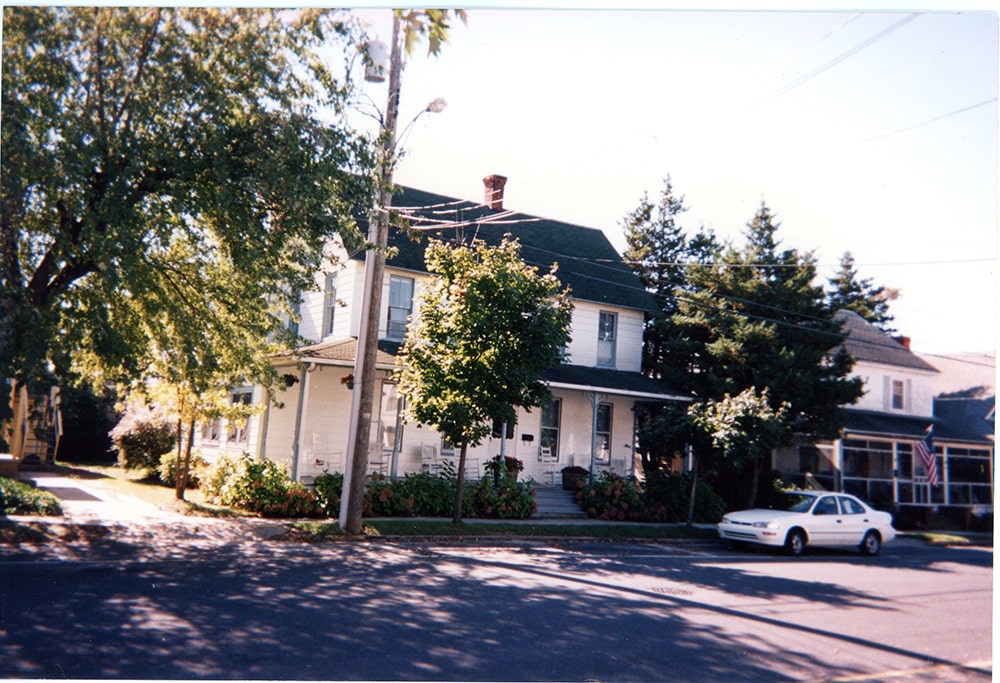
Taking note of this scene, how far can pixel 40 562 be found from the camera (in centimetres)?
1083

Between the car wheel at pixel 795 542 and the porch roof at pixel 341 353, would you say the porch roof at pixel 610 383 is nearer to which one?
the porch roof at pixel 341 353

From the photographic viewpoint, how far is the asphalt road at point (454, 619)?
22.6 ft

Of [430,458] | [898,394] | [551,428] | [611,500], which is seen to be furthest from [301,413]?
[898,394]

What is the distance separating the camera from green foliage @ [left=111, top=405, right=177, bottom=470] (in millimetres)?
25359

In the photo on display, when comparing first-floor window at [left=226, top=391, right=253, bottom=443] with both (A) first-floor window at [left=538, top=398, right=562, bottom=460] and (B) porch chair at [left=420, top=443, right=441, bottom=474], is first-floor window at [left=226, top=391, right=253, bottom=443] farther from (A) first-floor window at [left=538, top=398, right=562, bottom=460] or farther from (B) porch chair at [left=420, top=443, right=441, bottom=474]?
(A) first-floor window at [left=538, top=398, right=562, bottom=460]

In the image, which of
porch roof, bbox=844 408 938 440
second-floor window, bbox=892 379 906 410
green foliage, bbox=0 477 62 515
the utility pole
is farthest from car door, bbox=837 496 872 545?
green foliage, bbox=0 477 62 515

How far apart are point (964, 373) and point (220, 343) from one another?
33018 millimetres

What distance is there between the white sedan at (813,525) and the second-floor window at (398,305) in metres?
10.4

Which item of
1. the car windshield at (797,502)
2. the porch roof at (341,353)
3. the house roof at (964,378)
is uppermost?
the house roof at (964,378)

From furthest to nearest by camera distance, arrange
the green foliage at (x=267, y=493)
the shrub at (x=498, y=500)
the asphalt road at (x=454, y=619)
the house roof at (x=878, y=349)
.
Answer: the house roof at (x=878, y=349)
the shrub at (x=498, y=500)
the green foliage at (x=267, y=493)
the asphalt road at (x=454, y=619)

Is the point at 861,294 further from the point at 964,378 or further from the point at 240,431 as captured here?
the point at 240,431

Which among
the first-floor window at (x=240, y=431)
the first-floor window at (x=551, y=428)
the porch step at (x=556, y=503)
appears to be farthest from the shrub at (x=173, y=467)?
the first-floor window at (x=551, y=428)

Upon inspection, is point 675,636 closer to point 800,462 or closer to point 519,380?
point 519,380

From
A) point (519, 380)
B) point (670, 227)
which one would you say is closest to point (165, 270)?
point (519, 380)
